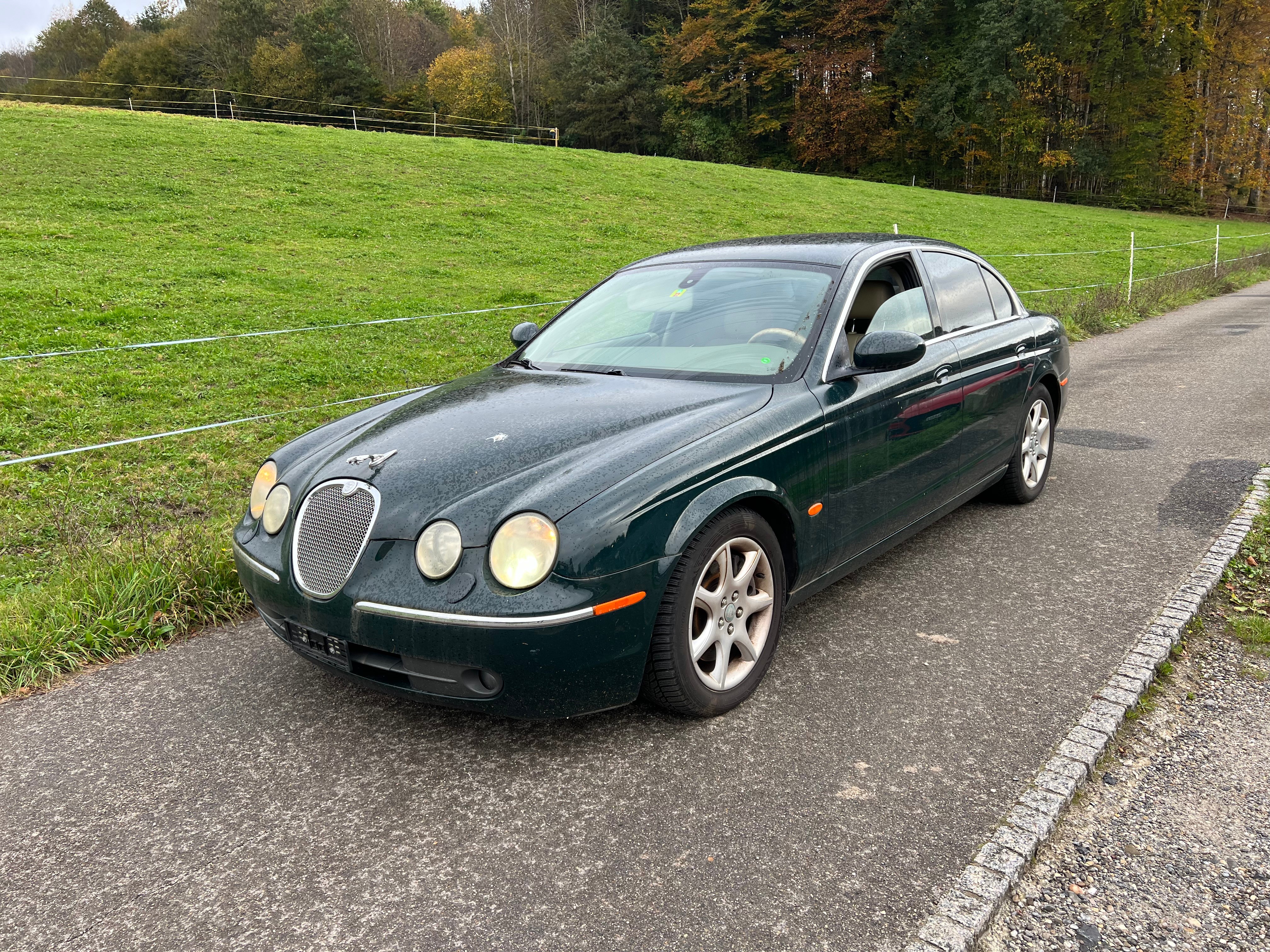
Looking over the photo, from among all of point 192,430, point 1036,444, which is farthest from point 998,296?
point 192,430

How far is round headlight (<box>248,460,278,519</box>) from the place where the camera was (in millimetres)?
3447

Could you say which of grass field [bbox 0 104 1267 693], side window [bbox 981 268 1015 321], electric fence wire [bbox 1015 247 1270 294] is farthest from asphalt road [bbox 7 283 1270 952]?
electric fence wire [bbox 1015 247 1270 294]

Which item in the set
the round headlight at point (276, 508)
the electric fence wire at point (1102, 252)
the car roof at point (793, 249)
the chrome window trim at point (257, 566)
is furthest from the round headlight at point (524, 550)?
the electric fence wire at point (1102, 252)

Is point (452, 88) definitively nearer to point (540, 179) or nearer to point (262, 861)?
point (540, 179)

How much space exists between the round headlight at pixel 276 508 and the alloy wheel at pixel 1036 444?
4.02 metres

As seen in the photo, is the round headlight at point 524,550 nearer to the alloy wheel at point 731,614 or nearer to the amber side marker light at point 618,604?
the amber side marker light at point 618,604

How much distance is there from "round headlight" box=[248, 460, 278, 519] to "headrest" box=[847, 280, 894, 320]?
2472 millimetres

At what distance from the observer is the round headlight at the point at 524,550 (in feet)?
8.71

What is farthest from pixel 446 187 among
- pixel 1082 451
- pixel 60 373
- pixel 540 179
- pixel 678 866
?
pixel 678 866

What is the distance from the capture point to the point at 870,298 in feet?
13.4

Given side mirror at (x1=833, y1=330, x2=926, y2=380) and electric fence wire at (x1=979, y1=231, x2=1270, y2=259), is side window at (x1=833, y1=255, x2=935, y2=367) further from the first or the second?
electric fence wire at (x1=979, y1=231, x2=1270, y2=259)

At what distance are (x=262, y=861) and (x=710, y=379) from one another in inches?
89.1

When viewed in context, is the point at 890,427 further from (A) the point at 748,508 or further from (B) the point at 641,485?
(B) the point at 641,485

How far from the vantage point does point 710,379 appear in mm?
3621
